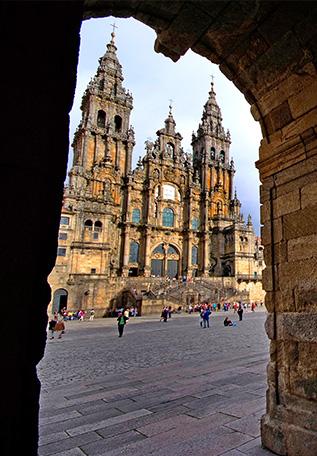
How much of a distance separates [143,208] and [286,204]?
39.3m

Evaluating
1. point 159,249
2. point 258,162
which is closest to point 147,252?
point 159,249

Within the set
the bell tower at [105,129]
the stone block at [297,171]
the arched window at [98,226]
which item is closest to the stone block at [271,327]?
the stone block at [297,171]

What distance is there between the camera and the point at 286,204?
377 cm

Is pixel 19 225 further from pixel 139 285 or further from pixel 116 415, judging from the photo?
pixel 139 285

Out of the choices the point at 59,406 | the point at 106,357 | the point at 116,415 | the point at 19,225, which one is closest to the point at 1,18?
the point at 19,225

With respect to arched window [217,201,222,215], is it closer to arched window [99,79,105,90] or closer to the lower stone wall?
the lower stone wall

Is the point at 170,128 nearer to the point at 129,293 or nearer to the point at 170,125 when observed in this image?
the point at 170,125

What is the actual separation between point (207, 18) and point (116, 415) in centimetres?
536

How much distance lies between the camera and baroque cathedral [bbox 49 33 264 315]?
110 feet

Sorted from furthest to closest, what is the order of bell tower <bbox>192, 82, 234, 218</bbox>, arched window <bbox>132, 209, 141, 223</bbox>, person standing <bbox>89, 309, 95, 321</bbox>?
bell tower <bbox>192, 82, 234, 218</bbox>, arched window <bbox>132, 209, 141, 223</bbox>, person standing <bbox>89, 309, 95, 321</bbox>

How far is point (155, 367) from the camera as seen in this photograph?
7.41m

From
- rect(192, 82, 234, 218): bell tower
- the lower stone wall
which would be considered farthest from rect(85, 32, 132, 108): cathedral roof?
the lower stone wall

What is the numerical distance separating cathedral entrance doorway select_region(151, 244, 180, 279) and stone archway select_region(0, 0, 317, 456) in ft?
122

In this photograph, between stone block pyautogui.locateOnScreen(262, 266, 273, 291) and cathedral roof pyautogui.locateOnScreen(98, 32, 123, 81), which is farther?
cathedral roof pyautogui.locateOnScreen(98, 32, 123, 81)
